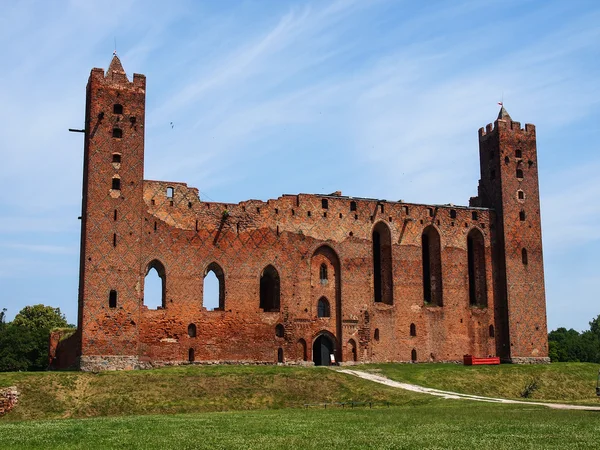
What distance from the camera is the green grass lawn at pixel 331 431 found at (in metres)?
16.1

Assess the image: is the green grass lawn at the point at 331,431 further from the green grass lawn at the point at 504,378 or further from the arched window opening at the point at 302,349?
the arched window opening at the point at 302,349

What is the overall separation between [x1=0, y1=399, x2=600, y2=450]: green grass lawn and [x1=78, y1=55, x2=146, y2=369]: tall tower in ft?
36.0

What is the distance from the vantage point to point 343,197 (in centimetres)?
4156

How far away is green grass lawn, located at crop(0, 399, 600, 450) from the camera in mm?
16078

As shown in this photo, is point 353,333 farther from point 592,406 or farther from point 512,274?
point 592,406

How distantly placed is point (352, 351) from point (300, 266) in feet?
17.1

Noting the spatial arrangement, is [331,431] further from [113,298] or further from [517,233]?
[517,233]

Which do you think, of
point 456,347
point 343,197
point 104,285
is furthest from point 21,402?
point 456,347

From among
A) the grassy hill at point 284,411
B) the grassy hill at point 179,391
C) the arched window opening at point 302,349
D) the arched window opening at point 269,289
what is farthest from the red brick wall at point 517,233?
the grassy hill at point 179,391

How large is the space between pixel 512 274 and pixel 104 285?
22.8 meters

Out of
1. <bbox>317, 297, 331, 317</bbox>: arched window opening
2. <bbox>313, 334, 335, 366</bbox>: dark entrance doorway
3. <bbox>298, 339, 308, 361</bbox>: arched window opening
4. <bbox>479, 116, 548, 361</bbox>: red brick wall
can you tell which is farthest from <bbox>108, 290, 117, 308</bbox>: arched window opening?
<bbox>479, 116, 548, 361</bbox>: red brick wall

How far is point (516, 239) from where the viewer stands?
146 ft

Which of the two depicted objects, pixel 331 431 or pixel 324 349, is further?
pixel 324 349

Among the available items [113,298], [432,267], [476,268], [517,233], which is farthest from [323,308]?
[517,233]
